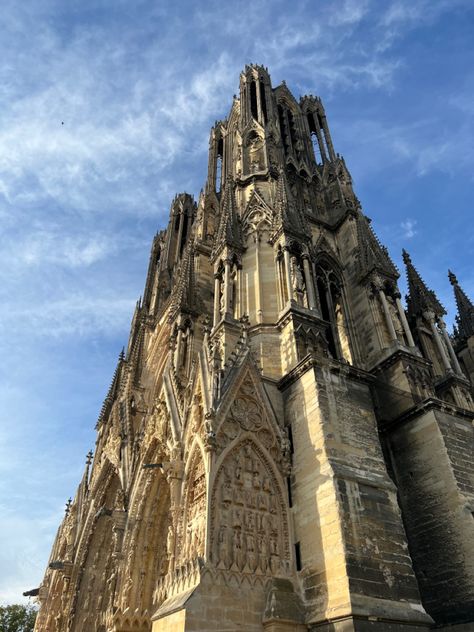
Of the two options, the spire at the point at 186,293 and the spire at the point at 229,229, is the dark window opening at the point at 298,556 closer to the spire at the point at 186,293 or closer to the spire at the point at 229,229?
the spire at the point at 229,229

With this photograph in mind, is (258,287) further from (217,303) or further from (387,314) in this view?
(387,314)

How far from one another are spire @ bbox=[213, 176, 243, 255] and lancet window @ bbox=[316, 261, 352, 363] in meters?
3.30

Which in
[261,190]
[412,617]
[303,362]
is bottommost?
[412,617]

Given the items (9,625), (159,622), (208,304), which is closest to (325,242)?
(208,304)

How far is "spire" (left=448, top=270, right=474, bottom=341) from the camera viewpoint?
2571cm

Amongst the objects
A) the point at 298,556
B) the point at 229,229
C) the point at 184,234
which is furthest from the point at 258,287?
the point at 184,234

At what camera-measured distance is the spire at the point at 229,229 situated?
16844 mm

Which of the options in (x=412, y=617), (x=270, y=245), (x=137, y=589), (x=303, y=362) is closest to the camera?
(x=412, y=617)

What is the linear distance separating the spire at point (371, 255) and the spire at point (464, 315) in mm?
9482

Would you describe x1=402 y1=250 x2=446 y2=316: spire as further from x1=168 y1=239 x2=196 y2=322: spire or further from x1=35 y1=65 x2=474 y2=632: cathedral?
x1=168 y1=239 x2=196 y2=322: spire

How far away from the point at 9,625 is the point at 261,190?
111 ft

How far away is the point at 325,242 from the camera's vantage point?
64.9 feet

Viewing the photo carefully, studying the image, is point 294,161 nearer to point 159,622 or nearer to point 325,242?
point 325,242

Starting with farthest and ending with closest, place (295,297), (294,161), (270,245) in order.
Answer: (294,161), (270,245), (295,297)
